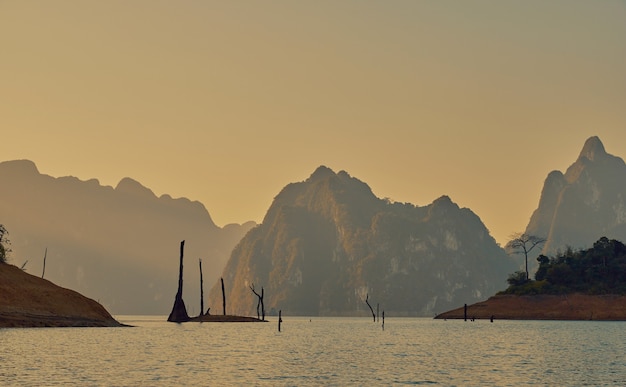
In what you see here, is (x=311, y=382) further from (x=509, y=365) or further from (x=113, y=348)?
(x=113, y=348)

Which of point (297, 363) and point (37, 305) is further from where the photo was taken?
point (37, 305)

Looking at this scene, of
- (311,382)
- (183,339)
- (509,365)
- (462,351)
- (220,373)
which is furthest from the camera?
(183,339)

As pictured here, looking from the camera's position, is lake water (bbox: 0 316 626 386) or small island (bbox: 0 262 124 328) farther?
small island (bbox: 0 262 124 328)

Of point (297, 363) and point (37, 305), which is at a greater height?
point (37, 305)

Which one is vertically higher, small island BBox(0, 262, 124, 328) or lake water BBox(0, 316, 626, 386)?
small island BBox(0, 262, 124, 328)

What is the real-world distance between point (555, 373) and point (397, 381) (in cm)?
1372

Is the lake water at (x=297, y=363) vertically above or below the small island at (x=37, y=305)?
below

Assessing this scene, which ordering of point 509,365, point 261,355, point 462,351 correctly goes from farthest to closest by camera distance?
point 462,351 → point 261,355 → point 509,365

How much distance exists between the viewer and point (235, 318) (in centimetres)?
18775

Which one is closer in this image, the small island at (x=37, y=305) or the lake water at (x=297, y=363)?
the lake water at (x=297, y=363)

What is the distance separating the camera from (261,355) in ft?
270

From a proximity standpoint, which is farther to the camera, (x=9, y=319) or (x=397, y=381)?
(x=9, y=319)

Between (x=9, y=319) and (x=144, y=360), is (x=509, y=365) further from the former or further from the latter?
(x=9, y=319)

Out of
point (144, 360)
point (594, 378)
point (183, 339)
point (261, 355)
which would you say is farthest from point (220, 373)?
point (183, 339)
